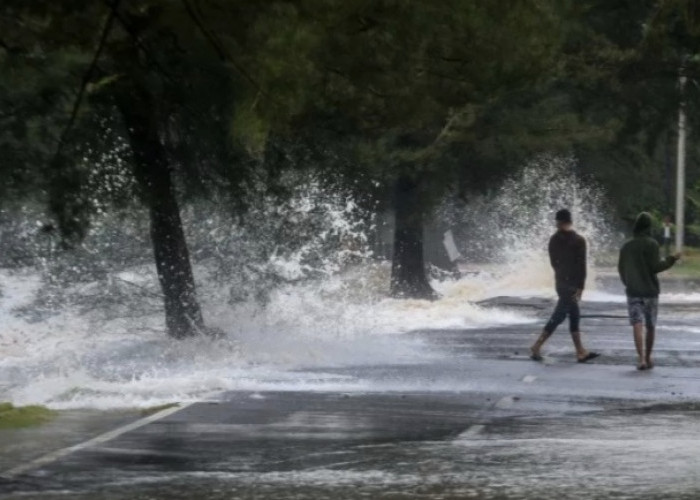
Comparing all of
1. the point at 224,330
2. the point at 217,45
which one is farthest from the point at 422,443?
the point at 224,330

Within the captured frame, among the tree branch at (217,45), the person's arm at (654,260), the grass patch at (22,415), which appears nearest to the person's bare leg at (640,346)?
the person's arm at (654,260)

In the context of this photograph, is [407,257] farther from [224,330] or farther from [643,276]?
[643,276]

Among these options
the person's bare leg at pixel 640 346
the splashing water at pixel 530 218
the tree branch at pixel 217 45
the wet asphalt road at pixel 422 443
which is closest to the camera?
the wet asphalt road at pixel 422 443

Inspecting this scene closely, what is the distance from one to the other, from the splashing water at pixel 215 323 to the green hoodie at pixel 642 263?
2.69m

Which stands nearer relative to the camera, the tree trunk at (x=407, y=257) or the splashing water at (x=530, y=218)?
the tree trunk at (x=407, y=257)

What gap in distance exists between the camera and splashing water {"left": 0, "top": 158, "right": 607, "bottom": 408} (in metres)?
15.8

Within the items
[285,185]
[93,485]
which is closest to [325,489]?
[93,485]

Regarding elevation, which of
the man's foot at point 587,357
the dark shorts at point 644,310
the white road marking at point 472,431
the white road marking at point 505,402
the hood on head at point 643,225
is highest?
the hood on head at point 643,225

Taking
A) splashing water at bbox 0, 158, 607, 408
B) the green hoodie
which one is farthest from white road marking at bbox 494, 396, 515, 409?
the green hoodie

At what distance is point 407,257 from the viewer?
33.6m

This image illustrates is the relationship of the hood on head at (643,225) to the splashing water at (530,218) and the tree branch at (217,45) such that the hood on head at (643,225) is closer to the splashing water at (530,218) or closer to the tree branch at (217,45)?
the tree branch at (217,45)

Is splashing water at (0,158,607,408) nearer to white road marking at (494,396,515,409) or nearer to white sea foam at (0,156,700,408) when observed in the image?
white sea foam at (0,156,700,408)

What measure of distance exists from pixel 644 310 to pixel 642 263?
0.53 metres

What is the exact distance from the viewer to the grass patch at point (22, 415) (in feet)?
42.5
